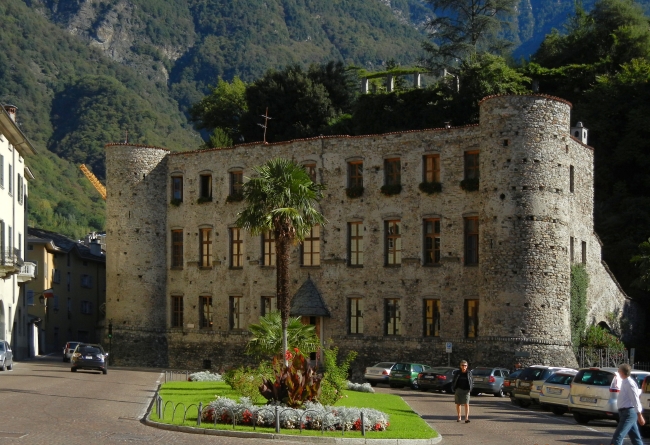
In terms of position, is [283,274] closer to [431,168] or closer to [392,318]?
[392,318]

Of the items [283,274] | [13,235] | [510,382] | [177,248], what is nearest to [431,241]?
[510,382]

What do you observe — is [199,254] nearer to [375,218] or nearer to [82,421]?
[375,218]

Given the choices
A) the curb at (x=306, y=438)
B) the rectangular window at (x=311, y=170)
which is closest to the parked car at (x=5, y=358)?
the rectangular window at (x=311, y=170)

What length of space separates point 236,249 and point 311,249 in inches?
214

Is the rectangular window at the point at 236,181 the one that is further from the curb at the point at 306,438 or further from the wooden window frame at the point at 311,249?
the curb at the point at 306,438

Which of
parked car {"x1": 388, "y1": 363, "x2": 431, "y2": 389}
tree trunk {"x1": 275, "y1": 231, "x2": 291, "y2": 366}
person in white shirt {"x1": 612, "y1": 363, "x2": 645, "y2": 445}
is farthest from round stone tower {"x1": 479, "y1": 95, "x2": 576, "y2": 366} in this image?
person in white shirt {"x1": 612, "y1": 363, "x2": 645, "y2": 445}

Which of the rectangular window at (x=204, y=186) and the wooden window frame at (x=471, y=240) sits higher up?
the rectangular window at (x=204, y=186)

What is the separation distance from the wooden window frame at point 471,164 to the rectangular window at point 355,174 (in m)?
6.38

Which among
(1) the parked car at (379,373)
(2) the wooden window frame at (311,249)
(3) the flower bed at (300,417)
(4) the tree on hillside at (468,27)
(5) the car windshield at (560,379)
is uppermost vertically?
(4) the tree on hillside at (468,27)

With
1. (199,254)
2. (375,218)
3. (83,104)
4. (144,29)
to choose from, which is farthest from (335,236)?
(144,29)

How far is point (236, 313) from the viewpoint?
6544 cm

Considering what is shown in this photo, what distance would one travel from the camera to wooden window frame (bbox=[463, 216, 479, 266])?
189ft

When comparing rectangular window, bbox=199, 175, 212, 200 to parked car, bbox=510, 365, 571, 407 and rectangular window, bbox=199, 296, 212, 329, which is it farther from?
parked car, bbox=510, 365, 571, 407

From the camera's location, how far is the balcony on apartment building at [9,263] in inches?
2275
